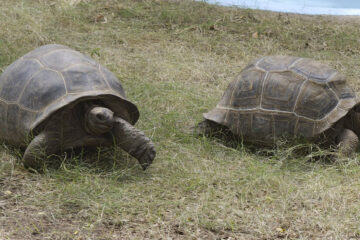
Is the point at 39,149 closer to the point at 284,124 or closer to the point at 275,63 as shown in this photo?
the point at 284,124

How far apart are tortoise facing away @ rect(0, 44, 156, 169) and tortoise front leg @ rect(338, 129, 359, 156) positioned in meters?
1.57

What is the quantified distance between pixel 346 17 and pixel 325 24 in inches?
→ 37.1

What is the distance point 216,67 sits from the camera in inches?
269

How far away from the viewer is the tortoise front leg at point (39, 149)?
3857 mm

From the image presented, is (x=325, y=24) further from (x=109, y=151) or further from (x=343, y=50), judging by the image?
(x=109, y=151)

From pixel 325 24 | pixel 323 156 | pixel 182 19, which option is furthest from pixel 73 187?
pixel 325 24

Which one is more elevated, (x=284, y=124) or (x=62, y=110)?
(x=62, y=110)

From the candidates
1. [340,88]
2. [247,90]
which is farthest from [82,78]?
[340,88]

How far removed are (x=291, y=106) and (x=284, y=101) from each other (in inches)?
3.0

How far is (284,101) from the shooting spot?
4.48m

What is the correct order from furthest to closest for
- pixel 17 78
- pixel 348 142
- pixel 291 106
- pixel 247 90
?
pixel 247 90
pixel 291 106
pixel 348 142
pixel 17 78

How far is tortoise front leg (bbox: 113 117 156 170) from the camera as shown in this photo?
Answer: 3979 mm

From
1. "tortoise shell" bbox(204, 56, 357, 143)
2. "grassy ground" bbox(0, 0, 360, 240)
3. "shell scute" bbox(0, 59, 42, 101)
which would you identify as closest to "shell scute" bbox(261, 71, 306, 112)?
"tortoise shell" bbox(204, 56, 357, 143)

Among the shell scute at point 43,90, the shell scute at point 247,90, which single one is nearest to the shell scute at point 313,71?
the shell scute at point 247,90
